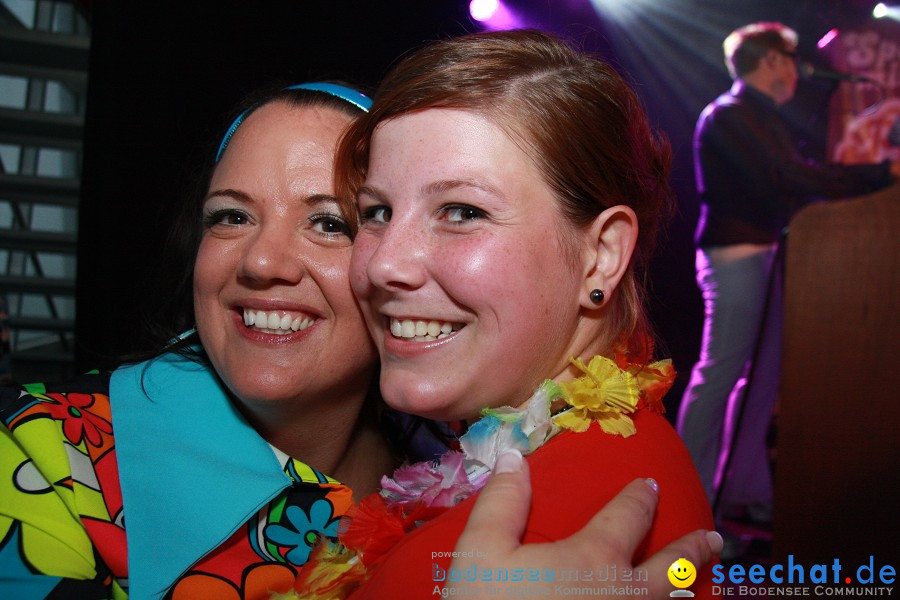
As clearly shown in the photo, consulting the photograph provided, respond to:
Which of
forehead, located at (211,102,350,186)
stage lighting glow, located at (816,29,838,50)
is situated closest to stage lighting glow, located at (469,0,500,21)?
stage lighting glow, located at (816,29,838,50)

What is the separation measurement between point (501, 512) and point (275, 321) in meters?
0.84

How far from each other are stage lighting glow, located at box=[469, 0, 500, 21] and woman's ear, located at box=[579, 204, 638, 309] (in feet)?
8.04

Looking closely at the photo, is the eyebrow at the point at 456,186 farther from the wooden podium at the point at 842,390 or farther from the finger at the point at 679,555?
the wooden podium at the point at 842,390

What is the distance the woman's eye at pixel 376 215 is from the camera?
55.4 inches

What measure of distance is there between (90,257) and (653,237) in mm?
2920

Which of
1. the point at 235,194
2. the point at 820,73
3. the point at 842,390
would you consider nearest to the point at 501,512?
the point at 235,194

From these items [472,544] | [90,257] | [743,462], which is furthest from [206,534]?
[743,462]

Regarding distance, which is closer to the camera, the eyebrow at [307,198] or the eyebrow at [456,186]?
the eyebrow at [456,186]

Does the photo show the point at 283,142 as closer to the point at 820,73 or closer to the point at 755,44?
the point at 755,44

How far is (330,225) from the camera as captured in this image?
1.62 meters

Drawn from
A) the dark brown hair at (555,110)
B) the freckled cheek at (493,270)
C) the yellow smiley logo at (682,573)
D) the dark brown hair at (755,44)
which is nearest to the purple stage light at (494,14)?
the dark brown hair at (755,44)

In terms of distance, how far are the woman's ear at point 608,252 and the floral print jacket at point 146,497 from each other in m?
0.71

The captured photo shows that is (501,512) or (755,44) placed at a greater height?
(755,44)

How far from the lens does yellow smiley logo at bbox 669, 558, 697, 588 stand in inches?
38.1
